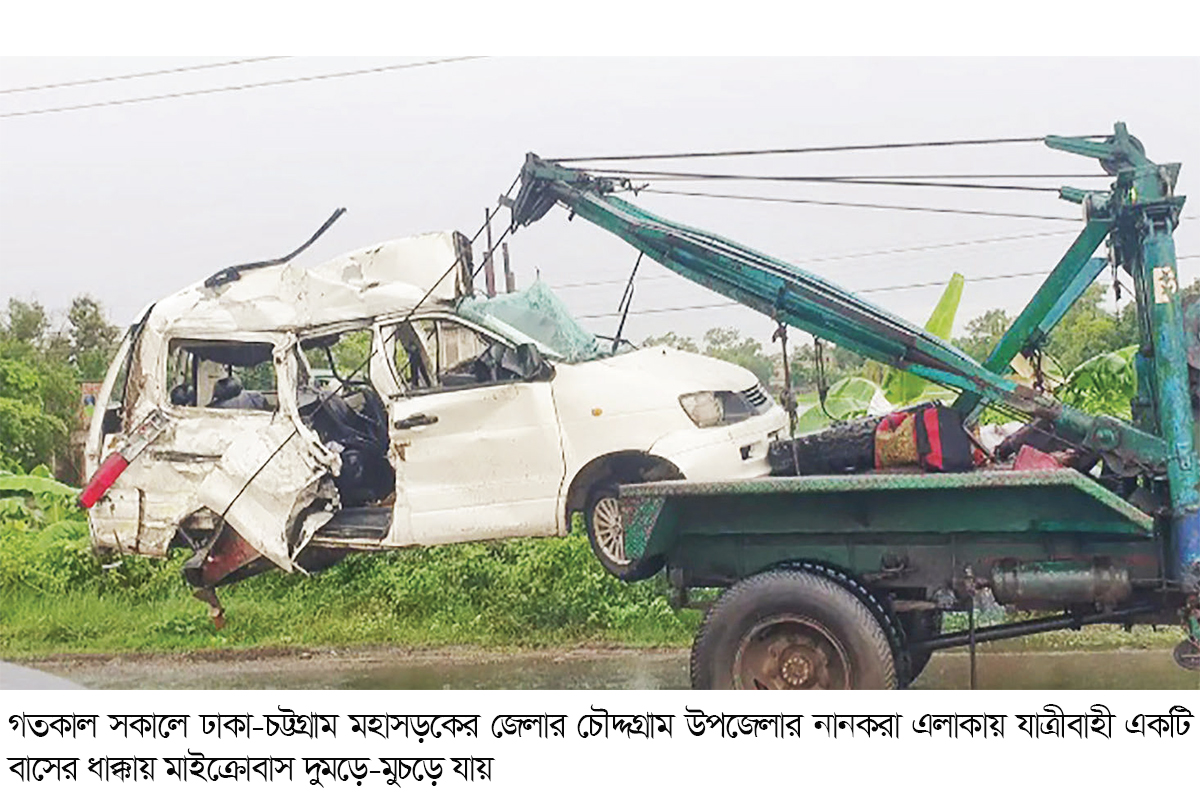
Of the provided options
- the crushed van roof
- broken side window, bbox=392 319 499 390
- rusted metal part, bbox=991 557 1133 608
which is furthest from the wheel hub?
the crushed van roof

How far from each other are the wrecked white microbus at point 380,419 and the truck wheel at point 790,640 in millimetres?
824

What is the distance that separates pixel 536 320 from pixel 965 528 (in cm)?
261

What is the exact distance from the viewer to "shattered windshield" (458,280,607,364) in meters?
6.98

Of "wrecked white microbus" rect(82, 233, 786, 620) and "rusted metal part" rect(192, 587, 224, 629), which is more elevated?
"wrecked white microbus" rect(82, 233, 786, 620)

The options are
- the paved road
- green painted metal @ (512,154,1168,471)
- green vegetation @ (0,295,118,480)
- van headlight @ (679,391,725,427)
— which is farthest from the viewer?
green vegetation @ (0,295,118,480)

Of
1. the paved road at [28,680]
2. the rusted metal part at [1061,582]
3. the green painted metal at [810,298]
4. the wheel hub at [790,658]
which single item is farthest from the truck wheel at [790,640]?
the paved road at [28,680]

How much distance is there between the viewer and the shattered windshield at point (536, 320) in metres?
6.98

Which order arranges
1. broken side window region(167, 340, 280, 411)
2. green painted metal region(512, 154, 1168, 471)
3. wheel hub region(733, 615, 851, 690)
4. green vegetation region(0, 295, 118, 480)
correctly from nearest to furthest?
1. wheel hub region(733, 615, 851, 690)
2. green painted metal region(512, 154, 1168, 471)
3. broken side window region(167, 340, 280, 411)
4. green vegetation region(0, 295, 118, 480)

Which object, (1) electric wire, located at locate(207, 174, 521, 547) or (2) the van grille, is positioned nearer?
(2) the van grille

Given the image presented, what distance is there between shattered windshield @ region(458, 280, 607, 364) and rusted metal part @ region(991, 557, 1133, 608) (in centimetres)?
245

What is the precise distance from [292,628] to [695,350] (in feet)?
9.22

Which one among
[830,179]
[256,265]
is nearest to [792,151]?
[830,179]

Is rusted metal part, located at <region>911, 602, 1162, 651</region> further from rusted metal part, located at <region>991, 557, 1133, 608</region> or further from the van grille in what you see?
the van grille
